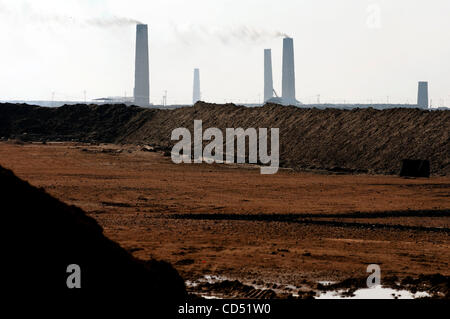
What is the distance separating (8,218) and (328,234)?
1025cm

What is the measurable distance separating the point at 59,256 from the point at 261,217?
11550 millimetres

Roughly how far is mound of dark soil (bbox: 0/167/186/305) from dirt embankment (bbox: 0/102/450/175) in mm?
26186

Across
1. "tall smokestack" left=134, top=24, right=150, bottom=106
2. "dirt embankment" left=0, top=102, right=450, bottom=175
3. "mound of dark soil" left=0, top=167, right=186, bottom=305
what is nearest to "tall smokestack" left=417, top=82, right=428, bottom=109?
"tall smokestack" left=134, top=24, right=150, bottom=106

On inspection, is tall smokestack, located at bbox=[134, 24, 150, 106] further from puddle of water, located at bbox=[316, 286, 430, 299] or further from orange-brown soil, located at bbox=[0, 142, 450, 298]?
puddle of water, located at bbox=[316, 286, 430, 299]

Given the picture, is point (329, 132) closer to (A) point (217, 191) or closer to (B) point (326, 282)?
(A) point (217, 191)

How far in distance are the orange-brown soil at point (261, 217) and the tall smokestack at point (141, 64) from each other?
133 m

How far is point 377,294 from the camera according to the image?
11680 mm

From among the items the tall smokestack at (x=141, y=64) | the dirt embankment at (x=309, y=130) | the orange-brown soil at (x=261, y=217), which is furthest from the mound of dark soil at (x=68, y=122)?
the tall smokestack at (x=141, y=64)

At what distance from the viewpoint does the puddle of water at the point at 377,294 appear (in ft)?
37.6

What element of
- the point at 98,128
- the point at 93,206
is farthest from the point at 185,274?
the point at 98,128

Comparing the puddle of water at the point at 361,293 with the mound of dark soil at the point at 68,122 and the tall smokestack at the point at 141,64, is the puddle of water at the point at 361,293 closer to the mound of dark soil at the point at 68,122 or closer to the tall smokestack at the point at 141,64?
the mound of dark soil at the point at 68,122

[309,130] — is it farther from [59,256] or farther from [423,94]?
[423,94]

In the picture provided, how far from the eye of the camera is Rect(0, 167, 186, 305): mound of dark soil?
850 centimetres

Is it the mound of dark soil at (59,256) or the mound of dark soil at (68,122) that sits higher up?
→ the mound of dark soil at (68,122)
